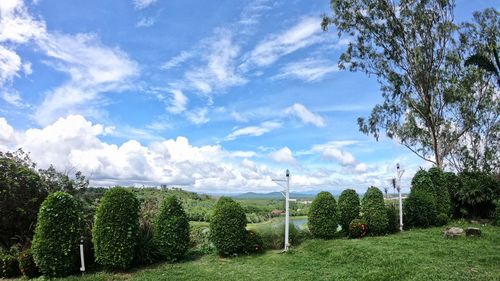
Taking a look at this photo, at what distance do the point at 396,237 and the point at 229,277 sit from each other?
609 centimetres

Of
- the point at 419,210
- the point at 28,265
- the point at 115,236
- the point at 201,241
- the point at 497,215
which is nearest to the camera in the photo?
the point at 115,236

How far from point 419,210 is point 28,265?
42.6 ft

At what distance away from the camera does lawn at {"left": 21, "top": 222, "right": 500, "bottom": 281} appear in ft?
28.3

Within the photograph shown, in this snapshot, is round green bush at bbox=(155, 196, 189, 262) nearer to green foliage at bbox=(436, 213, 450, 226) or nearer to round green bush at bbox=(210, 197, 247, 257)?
round green bush at bbox=(210, 197, 247, 257)

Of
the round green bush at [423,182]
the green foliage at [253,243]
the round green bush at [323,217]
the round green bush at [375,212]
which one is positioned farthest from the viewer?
the round green bush at [423,182]

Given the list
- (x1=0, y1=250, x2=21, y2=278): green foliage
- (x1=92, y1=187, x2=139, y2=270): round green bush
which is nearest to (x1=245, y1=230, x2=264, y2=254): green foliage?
(x1=92, y1=187, x2=139, y2=270): round green bush

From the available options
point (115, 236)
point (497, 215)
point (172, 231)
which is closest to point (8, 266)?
point (115, 236)

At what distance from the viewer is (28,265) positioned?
10.7 metres

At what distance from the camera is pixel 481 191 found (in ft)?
53.6

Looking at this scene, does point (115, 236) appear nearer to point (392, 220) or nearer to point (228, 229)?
point (228, 229)

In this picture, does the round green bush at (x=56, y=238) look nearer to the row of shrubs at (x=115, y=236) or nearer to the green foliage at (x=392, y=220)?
the row of shrubs at (x=115, y=236)

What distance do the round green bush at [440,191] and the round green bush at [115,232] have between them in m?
11.7

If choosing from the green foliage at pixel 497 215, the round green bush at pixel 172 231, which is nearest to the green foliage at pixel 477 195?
the green foliage at pixel 497 215

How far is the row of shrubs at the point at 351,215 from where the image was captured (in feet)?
42.7
